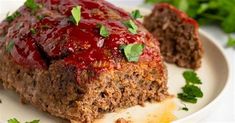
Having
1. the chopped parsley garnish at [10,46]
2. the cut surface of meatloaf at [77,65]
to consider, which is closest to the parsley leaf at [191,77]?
the cut surface of meatloaf at [77,65]

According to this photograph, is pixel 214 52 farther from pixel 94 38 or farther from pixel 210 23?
pixel 94 38

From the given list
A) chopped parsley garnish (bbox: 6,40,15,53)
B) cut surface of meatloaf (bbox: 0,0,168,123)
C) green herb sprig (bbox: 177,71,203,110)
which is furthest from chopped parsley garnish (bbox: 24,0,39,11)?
green herb sprig (bbox: 177,71,203,110)

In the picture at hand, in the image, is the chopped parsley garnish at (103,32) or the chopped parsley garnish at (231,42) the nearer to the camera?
the chopped parsley garnish at (103,32)

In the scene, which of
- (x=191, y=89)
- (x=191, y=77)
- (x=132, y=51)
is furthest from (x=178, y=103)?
(x=132, y=51)

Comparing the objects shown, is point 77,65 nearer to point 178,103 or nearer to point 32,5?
point 32,5

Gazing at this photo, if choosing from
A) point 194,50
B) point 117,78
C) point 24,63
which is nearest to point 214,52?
point 194,50

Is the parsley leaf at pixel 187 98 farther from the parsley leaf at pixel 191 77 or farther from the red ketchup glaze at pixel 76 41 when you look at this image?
the red ketchup glaze at pixel 76 41
